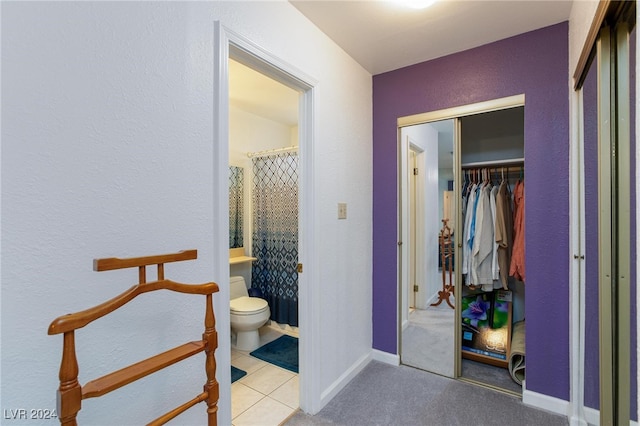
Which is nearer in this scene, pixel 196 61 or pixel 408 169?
pixel 196 61

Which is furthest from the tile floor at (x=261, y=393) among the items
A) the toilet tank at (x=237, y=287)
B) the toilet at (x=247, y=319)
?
the toilet tank at (x=237, y=287)

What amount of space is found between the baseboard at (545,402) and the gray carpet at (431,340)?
0.48 meters

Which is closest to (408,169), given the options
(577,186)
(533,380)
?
(577,186)

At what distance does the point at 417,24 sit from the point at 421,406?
2.42 m

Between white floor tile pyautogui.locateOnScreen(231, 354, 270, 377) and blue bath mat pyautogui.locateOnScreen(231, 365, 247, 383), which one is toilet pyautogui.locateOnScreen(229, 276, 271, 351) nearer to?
white floor tile pyautogui.locateOnScreen(231, 354, 270, 377)

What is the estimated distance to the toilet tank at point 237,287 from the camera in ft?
9.98

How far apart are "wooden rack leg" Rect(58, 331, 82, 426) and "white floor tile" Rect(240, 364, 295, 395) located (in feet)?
5.10

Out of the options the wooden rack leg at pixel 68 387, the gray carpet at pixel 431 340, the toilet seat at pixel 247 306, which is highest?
the wooden rack leg at pixel 68 387

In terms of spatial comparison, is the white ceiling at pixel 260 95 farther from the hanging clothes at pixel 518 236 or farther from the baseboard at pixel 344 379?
the baseboard at pixel 344 379

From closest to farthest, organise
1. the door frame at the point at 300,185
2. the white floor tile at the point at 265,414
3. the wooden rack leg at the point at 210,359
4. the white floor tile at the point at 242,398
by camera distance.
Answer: the wooden rack leg at the point at 210,359 < the door frame at the point at 300,185 < the white floor tile at the point at 265,414 < the white floor tile at the point at 242,398

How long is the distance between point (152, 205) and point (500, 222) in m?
2.28

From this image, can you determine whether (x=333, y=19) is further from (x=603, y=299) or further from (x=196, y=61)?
(x=603, y=299)

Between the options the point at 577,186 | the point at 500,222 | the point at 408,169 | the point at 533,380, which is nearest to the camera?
the point at 577,186

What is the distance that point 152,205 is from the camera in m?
1.12
